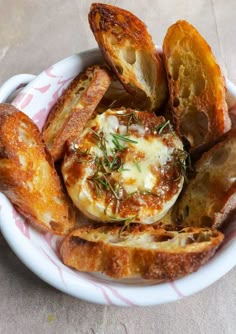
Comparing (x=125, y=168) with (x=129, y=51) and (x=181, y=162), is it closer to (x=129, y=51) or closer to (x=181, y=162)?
(x=181, y=162)

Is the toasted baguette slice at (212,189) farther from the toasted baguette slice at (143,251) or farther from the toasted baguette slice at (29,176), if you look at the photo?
the toasted baguette slice at (29,176)

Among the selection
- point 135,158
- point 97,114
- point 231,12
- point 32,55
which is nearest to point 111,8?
point 97,114

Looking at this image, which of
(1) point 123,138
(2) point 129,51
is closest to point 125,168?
(1) point 123,138

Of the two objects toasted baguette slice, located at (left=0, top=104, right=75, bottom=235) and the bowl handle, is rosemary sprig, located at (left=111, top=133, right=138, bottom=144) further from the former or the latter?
the bowl handle

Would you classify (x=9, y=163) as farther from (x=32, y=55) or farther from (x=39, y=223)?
(x=32, y=55)

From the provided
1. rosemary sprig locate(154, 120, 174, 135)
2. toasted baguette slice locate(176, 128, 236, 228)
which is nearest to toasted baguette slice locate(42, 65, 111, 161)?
rosemary sprig locate(154, 120, 174, 135)
